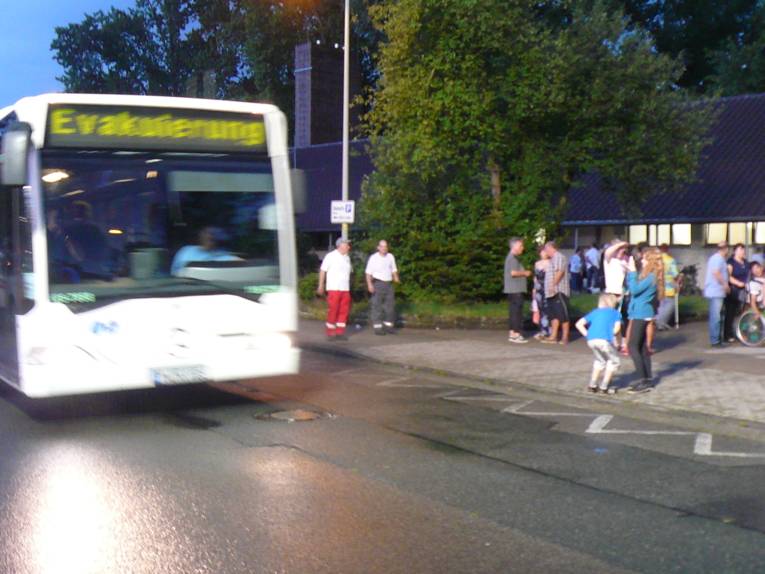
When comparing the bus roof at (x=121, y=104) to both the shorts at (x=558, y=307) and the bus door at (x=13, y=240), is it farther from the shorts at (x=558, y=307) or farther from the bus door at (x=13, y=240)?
the shorts at (x=558, y=307)

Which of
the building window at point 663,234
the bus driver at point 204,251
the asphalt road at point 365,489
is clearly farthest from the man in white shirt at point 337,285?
the building window at point 663,234

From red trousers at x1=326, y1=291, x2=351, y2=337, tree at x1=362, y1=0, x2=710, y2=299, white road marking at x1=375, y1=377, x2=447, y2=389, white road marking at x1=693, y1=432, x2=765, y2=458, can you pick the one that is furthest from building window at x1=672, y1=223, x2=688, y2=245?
white road marking at x1=693, y1=432, x2=765, y2=458

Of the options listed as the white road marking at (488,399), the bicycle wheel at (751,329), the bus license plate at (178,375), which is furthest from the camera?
the bicycle wheel at (751,329)

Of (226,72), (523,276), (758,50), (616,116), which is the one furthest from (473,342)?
(226,72)

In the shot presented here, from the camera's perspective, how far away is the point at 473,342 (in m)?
17.0

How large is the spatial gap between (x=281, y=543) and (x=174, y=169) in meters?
4.74

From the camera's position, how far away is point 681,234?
32.5 m

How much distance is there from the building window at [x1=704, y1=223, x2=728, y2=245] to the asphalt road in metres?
22.3

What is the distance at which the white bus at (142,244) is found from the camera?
29.5 ft

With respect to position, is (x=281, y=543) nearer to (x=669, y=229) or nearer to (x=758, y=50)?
(x=669, y=229)

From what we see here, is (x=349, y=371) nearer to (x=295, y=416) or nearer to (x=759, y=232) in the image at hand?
(x=295, y=416)

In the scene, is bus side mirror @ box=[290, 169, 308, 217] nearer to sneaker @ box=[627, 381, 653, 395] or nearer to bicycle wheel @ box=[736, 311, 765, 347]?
sneaker @ box=[627, 381, 653, 395]

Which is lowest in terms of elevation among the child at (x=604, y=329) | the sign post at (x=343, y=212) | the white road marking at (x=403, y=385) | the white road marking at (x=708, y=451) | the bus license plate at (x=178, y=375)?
the white road marking at (x=403, y=385)

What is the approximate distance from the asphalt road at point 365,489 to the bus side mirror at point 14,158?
226cm
